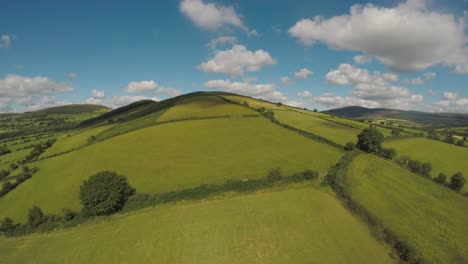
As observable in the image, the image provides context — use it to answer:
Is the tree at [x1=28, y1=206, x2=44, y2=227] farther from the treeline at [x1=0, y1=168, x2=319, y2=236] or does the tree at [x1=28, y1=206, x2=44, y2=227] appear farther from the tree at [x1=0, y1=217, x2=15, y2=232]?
the tree at [x1=0, y1=217, x2=15, y2=232]

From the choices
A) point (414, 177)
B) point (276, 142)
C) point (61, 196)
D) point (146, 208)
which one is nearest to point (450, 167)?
point (414, 177)

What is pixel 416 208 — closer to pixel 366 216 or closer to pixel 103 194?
pixel 366 216

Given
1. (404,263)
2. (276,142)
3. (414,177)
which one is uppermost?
(276,142)

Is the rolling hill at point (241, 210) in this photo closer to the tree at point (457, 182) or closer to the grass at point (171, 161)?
the grass at point (171, 161)

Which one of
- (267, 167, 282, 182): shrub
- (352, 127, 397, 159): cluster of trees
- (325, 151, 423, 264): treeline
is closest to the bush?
(352, 127, 397, 159): cluster of trees

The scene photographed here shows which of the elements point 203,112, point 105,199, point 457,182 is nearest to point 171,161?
point 105,199

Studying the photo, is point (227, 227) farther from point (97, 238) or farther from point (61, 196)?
point (61, 196)
